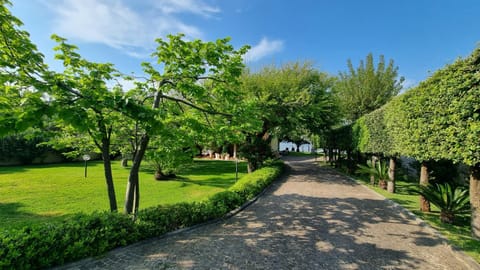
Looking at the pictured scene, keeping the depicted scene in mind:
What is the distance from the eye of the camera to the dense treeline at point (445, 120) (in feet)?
14.9

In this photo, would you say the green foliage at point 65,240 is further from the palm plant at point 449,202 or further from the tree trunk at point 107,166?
the palm plant at point 449,202

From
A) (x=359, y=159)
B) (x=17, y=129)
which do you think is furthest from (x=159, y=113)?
(x=359, y=159)

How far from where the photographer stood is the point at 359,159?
16.6 m

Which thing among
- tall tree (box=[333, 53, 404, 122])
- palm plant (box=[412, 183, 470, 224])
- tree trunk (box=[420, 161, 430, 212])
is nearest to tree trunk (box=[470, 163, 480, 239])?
palm plant (box=[412, 183, 470, 224])

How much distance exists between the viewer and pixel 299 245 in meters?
4.50

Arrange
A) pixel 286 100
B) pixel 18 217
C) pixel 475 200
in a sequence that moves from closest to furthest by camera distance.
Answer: pixel 475 200
pixel 18 217
pixel 286 100

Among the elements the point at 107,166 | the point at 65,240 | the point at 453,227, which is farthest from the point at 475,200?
the point at 107,166

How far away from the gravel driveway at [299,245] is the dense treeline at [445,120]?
1.62 metres

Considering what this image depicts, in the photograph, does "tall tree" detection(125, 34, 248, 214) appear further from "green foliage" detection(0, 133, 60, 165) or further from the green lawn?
"green foliage" detection(0, 133, 60, 165)

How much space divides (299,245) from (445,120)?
489 cm

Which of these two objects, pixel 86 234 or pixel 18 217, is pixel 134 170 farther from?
pixel 18 217

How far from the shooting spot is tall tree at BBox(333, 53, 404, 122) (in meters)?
22.5

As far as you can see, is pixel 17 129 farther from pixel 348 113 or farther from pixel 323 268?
pixel 348 113

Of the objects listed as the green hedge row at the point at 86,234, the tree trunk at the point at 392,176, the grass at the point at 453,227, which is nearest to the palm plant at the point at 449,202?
the grass at the point at 453,227
